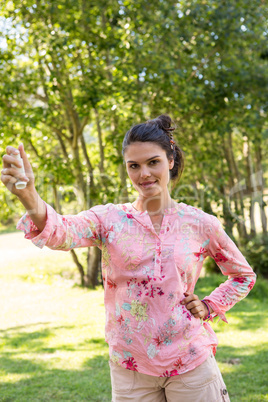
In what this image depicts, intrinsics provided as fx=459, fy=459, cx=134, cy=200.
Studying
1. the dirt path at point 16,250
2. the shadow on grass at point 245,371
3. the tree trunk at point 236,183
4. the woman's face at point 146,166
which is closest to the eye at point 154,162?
the woman's face at point 146,166

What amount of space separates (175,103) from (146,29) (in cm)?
124

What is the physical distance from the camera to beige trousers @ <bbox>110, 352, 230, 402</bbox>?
5.67 feet

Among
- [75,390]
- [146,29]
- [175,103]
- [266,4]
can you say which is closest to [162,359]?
[75,390]

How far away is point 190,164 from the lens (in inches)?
333

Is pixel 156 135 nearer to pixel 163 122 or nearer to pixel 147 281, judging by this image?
pixel 163 122

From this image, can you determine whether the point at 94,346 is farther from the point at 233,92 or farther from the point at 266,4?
the point at 266,4

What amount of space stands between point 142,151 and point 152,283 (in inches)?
20.9

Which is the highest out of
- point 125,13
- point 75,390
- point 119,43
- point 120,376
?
point 125,13

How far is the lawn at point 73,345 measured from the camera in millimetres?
4105

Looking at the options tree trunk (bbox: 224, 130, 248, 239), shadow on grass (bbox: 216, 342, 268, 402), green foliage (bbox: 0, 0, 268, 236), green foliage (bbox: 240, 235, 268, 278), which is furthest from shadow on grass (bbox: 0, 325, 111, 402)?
tree trunk (bbox: 224, 130, 248, 239)

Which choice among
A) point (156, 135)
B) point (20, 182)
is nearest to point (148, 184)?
point (156, 135)

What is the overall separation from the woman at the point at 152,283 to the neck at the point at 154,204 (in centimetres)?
2

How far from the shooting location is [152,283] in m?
1.75

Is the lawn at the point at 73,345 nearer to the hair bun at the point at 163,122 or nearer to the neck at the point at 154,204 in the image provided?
the neck at the point at 154,204
